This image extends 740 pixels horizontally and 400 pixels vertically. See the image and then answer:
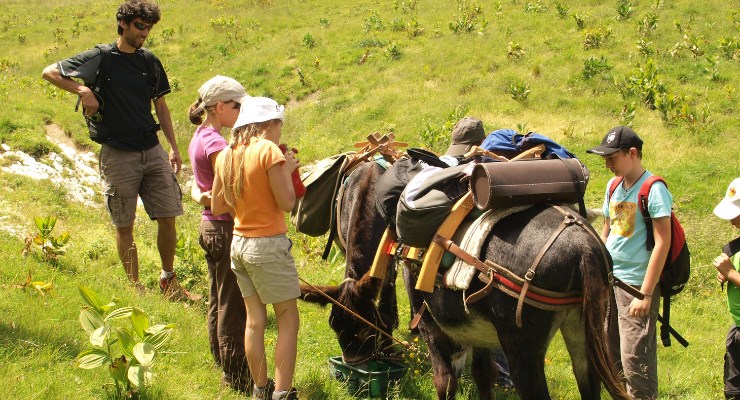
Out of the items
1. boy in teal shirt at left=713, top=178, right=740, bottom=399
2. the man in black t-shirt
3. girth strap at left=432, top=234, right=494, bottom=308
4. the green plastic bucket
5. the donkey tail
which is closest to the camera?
the donkey tail

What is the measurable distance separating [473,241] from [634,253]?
1384 millimetres

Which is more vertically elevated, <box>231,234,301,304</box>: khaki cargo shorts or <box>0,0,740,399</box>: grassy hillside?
<box>231,234,301,304</box>: khaki cargo shorts

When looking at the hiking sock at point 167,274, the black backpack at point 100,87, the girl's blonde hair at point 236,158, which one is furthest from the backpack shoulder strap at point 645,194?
the black backpack at point 100,87

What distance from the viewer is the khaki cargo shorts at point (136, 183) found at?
6.23 meters

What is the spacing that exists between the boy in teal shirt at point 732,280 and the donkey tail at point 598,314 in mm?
1264

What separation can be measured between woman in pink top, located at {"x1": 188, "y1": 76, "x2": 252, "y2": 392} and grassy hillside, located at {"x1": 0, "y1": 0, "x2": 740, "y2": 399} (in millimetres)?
235

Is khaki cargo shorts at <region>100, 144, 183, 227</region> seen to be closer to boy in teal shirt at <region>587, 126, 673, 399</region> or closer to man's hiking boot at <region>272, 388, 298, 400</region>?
man's hiking boot at <region>272, 388, 298, 400</region>

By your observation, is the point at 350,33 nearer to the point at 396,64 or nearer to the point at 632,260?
the point at 396,64

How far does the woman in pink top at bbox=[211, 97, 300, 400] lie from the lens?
4.16 metres

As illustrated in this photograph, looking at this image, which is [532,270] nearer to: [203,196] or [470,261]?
[470,261]

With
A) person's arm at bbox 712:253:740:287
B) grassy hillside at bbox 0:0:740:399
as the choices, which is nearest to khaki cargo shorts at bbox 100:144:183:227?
grassy hillside at bbox 0:0:740:399

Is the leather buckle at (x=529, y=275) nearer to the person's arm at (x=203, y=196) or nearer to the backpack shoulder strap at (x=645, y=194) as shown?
the backpack shoulder strap at (x=645, y=194)

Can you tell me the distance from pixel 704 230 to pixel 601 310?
5.92 m

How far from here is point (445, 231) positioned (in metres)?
4.08
